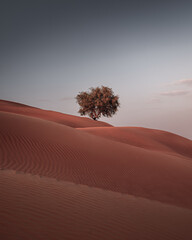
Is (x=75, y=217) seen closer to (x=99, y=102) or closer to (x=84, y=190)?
(x=84, y=190)

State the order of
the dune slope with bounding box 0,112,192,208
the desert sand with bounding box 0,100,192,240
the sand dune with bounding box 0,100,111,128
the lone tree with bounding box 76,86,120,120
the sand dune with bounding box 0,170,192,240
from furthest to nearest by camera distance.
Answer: the lone tree with bounding box 76,86,120,120 → the sand dune with bounding box 0,100,111,128 → the dune slope with bounding box 0,112,192,208 → the desert sand with bounding box 0,100,192,240 → the sand dune with bounding box 0,170,192,240

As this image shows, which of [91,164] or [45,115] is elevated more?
[45,115]

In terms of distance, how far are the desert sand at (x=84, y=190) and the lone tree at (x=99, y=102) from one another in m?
32.9

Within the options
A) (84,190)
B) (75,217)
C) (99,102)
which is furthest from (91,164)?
(99,102)

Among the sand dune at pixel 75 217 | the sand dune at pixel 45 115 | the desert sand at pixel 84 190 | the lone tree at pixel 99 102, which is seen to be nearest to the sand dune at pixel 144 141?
the desert sand at pixel 84 190

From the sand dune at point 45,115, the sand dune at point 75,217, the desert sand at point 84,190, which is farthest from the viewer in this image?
the sand dune at point 45,115

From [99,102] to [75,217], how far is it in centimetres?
4125

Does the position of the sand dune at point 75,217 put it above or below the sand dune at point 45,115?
below

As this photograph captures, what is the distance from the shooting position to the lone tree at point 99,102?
1741 inches

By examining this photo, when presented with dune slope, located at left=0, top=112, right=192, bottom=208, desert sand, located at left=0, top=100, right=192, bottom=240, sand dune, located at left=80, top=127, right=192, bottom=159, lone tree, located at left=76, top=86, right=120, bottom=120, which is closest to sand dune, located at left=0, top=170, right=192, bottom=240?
desert sand, located at left=0, top=100, right=192, bottom=240

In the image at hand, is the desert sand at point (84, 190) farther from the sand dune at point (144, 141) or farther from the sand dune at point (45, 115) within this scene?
the sand dune at point (45, 115)

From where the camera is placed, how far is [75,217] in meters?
3.16

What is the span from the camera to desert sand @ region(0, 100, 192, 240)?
2.87 meters

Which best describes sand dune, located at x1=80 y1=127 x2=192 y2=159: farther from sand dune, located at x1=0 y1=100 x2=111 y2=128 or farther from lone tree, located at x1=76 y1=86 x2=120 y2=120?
lone tree, located at x1=76 y1=86 x2=120 y2=120
